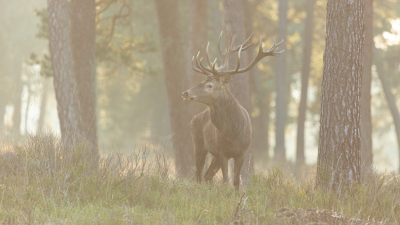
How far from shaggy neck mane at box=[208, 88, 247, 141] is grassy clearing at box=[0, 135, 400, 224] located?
50.9 inches

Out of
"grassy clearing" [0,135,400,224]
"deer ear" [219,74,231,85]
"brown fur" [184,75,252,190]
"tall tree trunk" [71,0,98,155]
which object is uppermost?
"tall tree trunk" [71,0,98,155]

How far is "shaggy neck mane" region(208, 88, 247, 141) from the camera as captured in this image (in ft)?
24.3

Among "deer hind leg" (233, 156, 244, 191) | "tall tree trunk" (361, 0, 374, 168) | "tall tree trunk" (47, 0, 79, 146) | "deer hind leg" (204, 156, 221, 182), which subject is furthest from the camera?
"tall tree trunk" (361, 0, 374, 168)

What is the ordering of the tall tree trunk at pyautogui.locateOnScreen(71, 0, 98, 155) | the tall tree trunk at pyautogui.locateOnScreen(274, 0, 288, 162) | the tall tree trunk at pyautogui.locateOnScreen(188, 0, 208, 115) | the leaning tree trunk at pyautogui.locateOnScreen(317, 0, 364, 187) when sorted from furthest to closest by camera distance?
the tall tree trunk at pyautogui.locateOnScreen(274, 0, 288, 162) → the tall tree trunk at pyautogui.locateOnScreen(188, 0, 208, 115) → the tall tree trunk at pyautogui.locateOnScreen(71, 0, 98, 155) → the leaning tree trunk at pyautogui.locateOnScreen(317, 0, 364, 187)

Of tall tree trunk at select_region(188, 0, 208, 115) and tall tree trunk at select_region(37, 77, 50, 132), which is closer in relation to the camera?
tall tree trunk at select_region(188, 0, 208, 115)

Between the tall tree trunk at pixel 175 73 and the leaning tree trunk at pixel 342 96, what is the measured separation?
6.33 meters

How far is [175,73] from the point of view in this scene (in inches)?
478

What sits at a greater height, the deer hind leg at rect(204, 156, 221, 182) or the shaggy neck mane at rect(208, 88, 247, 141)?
the shaggy neck mane at rect(208, 88, 247, 141)

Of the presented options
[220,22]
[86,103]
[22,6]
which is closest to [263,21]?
[220,22]

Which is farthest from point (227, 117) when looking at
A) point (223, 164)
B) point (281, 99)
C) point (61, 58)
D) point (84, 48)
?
point (281, 99)

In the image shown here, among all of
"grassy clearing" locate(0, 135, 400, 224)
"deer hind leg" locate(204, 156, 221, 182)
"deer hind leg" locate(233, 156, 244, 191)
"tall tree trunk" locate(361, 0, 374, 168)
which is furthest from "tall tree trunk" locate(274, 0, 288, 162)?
"grassy clearing" locate(0, 135, 400, 224)

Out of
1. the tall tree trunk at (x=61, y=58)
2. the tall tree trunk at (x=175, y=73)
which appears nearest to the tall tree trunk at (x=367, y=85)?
the tall tree trunk at (x=175, y=73)

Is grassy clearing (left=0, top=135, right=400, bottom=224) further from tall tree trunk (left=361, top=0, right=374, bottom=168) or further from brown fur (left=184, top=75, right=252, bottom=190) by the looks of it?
tall tree trunk (left=361, top=0, right=374, bottom=168)

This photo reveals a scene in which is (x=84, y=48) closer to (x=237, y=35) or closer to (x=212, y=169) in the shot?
(x=237, y=35)
